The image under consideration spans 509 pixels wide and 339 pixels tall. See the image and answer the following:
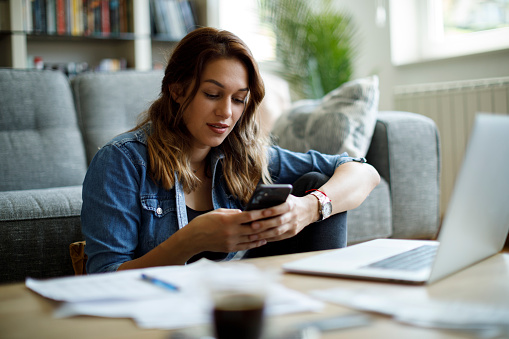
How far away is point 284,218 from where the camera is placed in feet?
3.23

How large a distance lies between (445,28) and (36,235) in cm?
283

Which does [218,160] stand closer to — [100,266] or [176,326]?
[100,266]

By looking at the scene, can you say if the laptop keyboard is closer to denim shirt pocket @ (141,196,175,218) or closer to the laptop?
the laptop

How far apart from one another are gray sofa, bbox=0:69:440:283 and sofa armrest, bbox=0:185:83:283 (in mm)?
167

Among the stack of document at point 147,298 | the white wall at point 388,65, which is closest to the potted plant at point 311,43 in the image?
the white wall at point 388,65

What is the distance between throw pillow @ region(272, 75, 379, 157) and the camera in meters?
1.98

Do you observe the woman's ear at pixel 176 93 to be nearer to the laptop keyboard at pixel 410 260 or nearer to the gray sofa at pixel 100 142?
the gray sofa at pixel 100 142

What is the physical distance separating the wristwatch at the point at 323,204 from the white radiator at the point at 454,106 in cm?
193

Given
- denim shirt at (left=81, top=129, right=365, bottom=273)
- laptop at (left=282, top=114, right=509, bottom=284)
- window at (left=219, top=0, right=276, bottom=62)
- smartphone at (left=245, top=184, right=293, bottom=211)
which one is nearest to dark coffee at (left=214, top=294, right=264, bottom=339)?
laptop at (left=282, top=114, right=509, bottom=284)

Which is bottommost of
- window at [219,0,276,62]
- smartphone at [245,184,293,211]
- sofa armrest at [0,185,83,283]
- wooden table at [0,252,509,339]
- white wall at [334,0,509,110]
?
sofa armrest at [0,185,83,283]

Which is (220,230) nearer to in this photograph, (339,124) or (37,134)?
(339,124)

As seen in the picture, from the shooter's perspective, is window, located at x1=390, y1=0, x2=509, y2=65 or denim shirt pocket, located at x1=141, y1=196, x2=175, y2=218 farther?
window, located at x1=390, y1=0, x2=509, y2=65

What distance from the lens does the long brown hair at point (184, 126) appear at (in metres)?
1.22

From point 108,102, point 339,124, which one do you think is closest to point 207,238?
point 339,124
